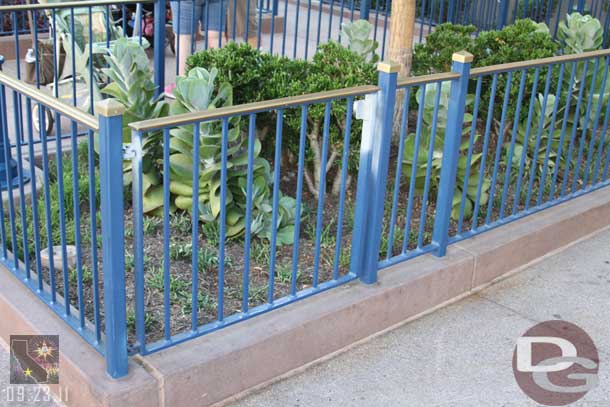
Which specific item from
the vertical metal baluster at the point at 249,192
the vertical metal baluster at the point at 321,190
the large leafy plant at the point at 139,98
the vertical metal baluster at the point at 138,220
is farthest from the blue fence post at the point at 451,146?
the vertical metal baluster at the point at 138,220

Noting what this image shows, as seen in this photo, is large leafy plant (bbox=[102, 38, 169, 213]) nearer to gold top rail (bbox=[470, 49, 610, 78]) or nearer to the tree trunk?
the tree trunk

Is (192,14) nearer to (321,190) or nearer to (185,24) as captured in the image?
(185,24)

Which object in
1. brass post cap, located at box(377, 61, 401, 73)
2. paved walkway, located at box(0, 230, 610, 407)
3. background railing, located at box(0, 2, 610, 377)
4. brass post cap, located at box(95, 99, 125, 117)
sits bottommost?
paved walkway, located at box(0, 230, 610, 407)

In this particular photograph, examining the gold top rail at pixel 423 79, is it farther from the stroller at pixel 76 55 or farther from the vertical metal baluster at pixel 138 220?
the stroller at pixel 76 55

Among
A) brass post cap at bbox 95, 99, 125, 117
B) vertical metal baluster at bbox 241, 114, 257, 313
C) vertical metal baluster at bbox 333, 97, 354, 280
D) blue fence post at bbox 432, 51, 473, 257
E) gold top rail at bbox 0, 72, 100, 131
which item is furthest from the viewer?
blue fence post at bbox 432, 51, 473, 257

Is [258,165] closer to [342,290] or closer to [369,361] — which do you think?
[342,290]

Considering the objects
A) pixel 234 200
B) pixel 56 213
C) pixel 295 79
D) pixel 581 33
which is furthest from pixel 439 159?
pixel 56 213

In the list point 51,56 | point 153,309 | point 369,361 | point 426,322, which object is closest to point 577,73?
point 426,322

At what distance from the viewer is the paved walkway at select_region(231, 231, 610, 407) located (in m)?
3.49

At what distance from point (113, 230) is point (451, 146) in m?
1.87

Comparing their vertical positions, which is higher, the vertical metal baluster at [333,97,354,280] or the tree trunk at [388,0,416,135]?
the tree trunk at [388,0,416,135]

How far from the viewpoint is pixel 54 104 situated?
117 inches

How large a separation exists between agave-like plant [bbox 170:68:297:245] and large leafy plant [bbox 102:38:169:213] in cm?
14

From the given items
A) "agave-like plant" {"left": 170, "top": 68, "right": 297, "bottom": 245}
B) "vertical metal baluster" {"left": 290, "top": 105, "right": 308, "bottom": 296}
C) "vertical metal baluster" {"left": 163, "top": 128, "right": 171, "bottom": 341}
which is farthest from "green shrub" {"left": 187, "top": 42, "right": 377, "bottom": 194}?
"vertical metal baluster" {"left": 163, "top": 128, "right": 171, "bottom": 341}
